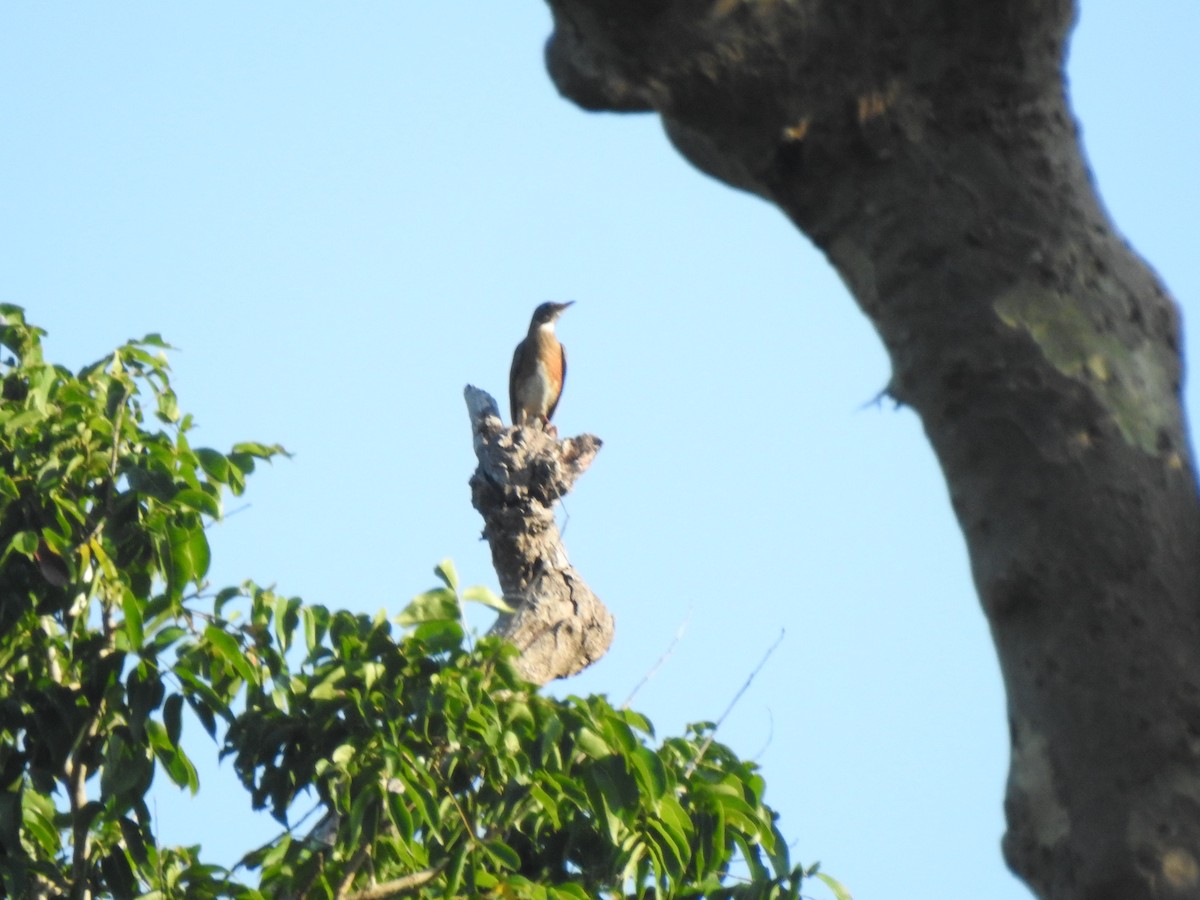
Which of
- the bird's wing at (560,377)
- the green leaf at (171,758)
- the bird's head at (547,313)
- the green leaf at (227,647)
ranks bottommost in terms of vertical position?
the green leaf at (171,758)

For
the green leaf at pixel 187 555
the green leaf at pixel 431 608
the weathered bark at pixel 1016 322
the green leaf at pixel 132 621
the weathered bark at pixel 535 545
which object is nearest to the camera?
the weathered bark at pixel 1016 322

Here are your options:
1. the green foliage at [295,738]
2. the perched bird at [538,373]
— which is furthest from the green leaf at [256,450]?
the perched bird at [538,373]

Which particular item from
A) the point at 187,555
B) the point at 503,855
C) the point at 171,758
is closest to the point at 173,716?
the point at 171,758

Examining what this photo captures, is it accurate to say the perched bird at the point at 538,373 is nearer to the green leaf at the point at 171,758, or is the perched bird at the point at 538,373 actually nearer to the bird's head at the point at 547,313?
the bird's head at the point at 547,313

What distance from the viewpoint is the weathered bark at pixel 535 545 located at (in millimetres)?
4867

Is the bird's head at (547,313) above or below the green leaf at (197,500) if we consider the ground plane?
above

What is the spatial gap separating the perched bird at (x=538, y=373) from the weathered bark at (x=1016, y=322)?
33.8 ft

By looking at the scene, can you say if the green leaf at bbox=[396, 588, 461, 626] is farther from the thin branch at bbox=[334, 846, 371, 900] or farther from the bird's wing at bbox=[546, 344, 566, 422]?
the bird's wing at bbox=[546, 344, 566, 422]

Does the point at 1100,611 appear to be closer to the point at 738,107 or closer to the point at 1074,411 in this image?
the point at 1074,411

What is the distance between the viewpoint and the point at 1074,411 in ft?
4.84

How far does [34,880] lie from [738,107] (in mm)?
2470

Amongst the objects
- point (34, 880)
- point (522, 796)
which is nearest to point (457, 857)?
point (522, 796)

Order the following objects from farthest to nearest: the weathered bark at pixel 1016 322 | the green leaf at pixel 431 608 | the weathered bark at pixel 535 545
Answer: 1. the weathered bark at pixel 535 545
2. the green leaf at pixel 431 608
3. the weathered bark at pixel 1016 322

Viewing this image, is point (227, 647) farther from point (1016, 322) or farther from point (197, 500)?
point (1016, 322)
